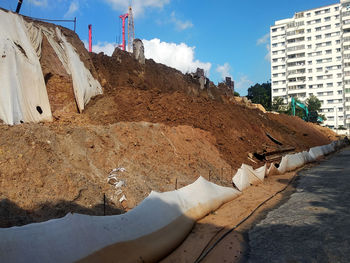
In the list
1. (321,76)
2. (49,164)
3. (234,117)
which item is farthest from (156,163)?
(321,76)

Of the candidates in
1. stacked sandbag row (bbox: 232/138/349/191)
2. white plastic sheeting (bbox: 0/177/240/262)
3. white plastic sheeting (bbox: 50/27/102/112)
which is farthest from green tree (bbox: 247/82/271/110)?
white plastic sheeting (bbox: 0/177/240/262)

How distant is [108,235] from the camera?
11.1ft

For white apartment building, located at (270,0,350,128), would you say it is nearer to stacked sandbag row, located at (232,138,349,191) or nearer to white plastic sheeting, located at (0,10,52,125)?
stacked sandbag row, located at (232,138,349,191)

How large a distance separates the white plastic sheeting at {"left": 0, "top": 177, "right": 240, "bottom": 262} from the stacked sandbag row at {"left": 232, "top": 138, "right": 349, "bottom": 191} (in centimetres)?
398

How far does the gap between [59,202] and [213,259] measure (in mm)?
3454

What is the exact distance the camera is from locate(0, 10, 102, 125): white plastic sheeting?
8352mm

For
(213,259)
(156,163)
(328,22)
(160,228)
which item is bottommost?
(213,259)

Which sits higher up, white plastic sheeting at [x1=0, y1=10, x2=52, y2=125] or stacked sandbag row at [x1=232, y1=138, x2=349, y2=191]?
white plastic sheeting at [x1=0, y1=10, x2=52, y2=125]

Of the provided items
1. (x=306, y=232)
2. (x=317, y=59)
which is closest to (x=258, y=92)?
(x=317, y=59)

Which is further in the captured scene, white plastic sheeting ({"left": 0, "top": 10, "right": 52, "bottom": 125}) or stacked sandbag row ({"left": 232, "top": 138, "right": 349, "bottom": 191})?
stacked sandbag row ({"left": 232, "top": 138, "right": 349, "bottom": 191})

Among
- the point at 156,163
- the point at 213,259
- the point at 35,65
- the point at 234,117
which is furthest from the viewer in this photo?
the point at 234,117

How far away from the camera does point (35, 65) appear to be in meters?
10.0

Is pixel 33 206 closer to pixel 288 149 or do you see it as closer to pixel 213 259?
pixel 213 259

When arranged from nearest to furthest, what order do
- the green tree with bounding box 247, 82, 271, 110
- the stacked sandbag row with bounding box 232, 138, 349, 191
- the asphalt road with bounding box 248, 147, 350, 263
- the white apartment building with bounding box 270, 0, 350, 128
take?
the asphalt road with bounding box 248, 147, 350, 263
the stacked sandbag row with bounding box 232, 138, 349, 191
the white apartment building with bounding box 270, 0, 350, 128
the green tree with bounding box 247, 82, 271, 110
